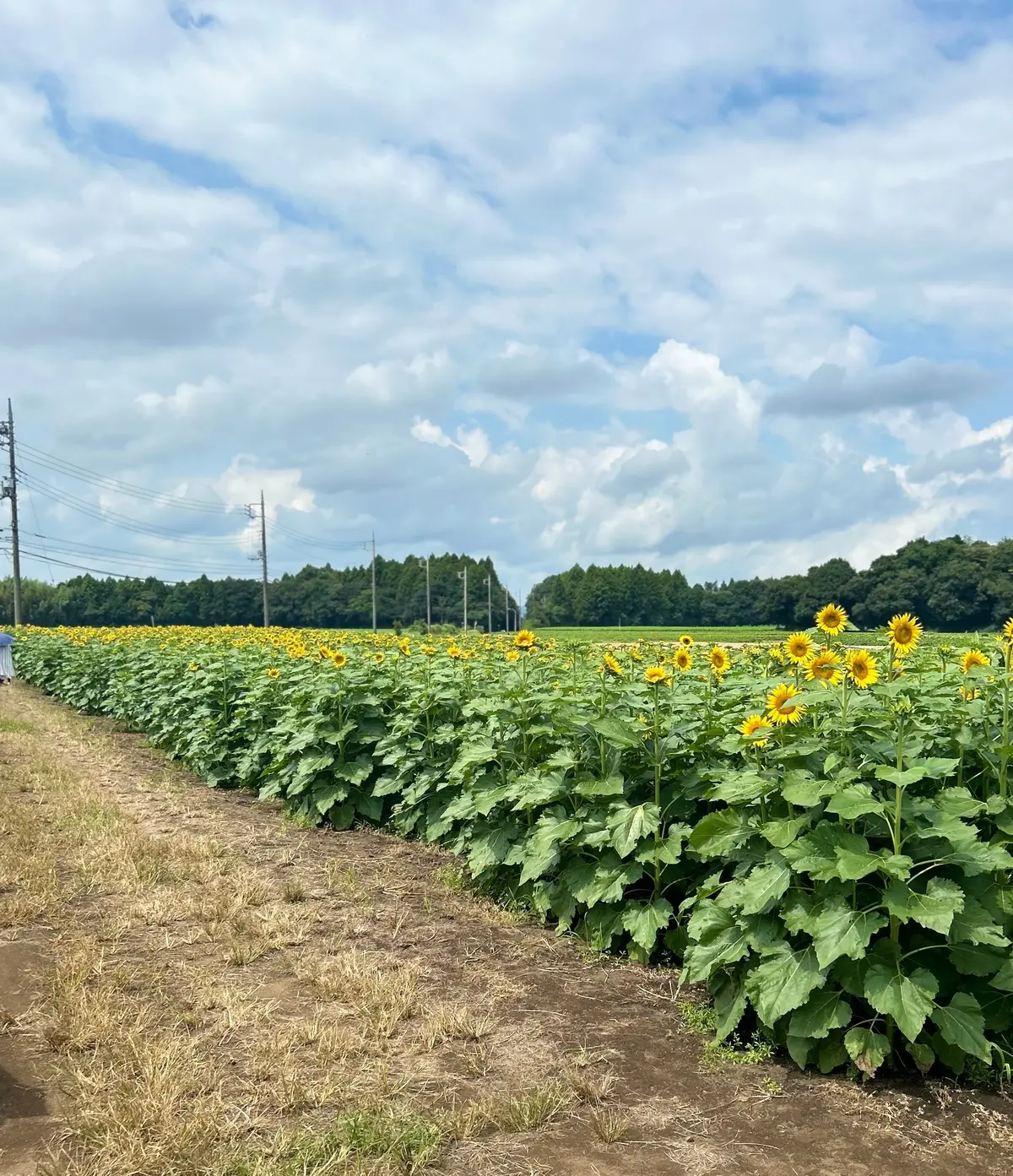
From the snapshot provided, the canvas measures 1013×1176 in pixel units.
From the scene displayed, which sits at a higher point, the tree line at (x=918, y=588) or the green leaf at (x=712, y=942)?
the tree line at (x=918, y=588)

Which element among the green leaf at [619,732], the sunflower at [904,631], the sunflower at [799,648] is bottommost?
the green leaf at [619,732]

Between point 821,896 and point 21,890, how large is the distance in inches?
198

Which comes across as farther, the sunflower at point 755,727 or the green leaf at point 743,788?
the sunflower at point 755,727

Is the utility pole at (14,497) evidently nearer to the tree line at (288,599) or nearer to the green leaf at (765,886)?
the tree line at (288,599)

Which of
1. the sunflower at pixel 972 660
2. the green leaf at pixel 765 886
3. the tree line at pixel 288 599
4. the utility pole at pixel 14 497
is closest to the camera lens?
the green leaf at pixel 765 886

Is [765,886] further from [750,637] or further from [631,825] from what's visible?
[750,637]

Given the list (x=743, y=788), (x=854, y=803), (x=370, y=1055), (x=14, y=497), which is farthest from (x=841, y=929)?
(x=14, y=497)

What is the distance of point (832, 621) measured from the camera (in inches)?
177

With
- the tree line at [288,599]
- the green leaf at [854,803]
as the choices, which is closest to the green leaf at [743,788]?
the green leaf at [854,803]

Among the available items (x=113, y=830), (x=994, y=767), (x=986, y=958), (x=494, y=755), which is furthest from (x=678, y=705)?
(x=113, y=830)

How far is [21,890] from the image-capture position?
20.9 feet

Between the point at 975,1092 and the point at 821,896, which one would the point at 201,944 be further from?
the point at 975,1092

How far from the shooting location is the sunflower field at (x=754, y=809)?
12.1 feet

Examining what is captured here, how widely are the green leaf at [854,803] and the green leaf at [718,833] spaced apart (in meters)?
0.56
